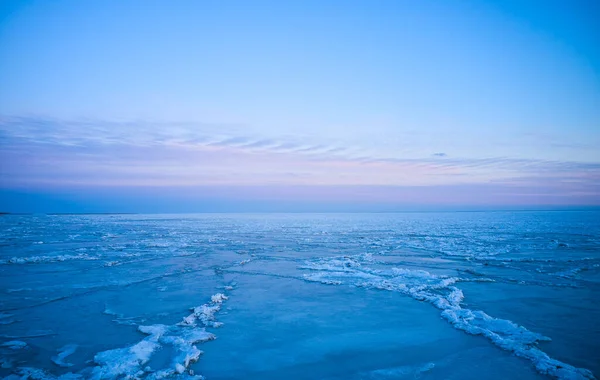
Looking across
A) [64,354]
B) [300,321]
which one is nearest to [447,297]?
[300,321]

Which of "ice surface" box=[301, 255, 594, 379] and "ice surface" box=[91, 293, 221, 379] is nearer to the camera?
"ice surface" box=[91, 293, 221, 379]

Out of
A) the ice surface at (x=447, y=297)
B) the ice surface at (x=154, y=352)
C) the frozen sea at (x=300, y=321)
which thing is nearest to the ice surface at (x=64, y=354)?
the frozen sea at (x=300, y=321)

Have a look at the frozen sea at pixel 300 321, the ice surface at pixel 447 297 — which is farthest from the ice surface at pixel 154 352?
the ice surface at pixel 447 297

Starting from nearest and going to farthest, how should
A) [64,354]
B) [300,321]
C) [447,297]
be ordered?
[64,354] < [300,321] < [447,297]

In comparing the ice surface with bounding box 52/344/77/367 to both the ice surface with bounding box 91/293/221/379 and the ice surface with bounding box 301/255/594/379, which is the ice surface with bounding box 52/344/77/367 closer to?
the ice surface with bounding box 91/293/221/379

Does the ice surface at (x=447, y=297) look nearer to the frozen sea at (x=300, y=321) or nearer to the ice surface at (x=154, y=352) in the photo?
the frozen sea at (x=300, y=321)

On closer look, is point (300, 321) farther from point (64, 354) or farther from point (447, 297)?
point (447, 297)

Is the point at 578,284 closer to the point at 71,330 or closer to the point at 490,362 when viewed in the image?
the point at 490,362

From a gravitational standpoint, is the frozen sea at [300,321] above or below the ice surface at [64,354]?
below

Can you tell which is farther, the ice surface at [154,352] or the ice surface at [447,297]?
the ice surface at [447,297]

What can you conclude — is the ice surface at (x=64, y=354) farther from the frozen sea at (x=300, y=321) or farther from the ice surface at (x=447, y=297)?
the ice surface at (x=447, y=297)

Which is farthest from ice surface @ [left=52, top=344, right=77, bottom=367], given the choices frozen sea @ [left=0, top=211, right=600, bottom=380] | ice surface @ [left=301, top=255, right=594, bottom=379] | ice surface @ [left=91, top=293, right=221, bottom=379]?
ice surface @ [left=301, top=255, right=594, bottom=379]

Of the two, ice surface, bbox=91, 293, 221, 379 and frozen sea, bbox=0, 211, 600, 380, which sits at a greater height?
ice surface, bbox=91, 293, 221, 379

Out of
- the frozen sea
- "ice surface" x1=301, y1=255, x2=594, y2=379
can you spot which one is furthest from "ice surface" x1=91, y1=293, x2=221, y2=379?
"ice surface" x1=301, y1=255, x2=594, y2=379
